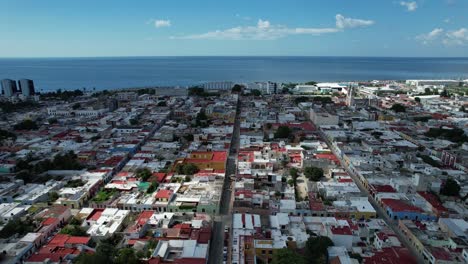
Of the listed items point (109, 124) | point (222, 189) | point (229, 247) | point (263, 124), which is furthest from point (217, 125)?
point (229, 247)

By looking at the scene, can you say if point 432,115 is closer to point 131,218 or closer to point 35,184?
point 131,218

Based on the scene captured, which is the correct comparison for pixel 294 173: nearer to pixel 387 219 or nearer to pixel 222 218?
pixel 387 219

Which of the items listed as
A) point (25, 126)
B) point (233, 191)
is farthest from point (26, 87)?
point (233, 191)

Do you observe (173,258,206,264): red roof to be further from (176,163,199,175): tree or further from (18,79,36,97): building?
(18,79,36,97): building

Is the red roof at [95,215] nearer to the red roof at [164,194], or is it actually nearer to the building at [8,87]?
the red roof at [164,194]

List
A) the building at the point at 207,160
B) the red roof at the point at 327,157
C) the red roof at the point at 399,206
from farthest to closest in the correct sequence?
the red roof at the point at 327,157 < the building at the point at 207,160 < the red roof at the point at 399,206

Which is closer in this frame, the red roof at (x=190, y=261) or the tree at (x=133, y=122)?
the red roof at (x=190, y=261)

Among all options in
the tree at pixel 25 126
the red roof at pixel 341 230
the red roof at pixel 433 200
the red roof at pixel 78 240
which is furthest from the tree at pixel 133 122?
the red roof at pixel 433 200
